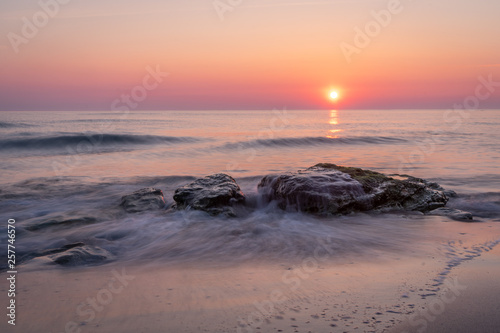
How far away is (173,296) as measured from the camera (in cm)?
313

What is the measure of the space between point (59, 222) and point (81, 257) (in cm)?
235

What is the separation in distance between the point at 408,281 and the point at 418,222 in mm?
2658

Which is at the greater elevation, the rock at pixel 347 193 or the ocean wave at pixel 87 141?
the ocean wave at pixel 87 141

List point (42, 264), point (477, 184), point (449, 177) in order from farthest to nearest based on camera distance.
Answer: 1. point (449, 177)
2. point (477, 184)
3. point (42, 264)

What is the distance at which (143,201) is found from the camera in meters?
7.16

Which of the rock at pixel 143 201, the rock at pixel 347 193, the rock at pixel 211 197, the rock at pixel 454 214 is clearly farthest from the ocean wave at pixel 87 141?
the rock at pixel 454 214

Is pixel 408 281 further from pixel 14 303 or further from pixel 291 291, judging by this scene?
pixel 14 303

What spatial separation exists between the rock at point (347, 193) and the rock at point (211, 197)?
2.34ft

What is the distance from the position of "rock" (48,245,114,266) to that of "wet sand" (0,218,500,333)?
0.21 meters

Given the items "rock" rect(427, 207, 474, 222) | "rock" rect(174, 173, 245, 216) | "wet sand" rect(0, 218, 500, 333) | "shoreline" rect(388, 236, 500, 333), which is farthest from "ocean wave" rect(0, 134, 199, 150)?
"shoreline" rect(388, 236, 500, 333)

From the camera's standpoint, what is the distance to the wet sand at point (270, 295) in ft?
8.59

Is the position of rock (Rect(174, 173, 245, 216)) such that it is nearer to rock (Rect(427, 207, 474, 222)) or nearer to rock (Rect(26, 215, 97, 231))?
rock (Rect(26, 215, 97, 231))

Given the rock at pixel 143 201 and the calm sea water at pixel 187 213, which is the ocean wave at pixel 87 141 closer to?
the calm sea water at pixel 187 213

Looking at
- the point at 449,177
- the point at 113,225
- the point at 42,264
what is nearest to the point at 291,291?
the point at 42,264
